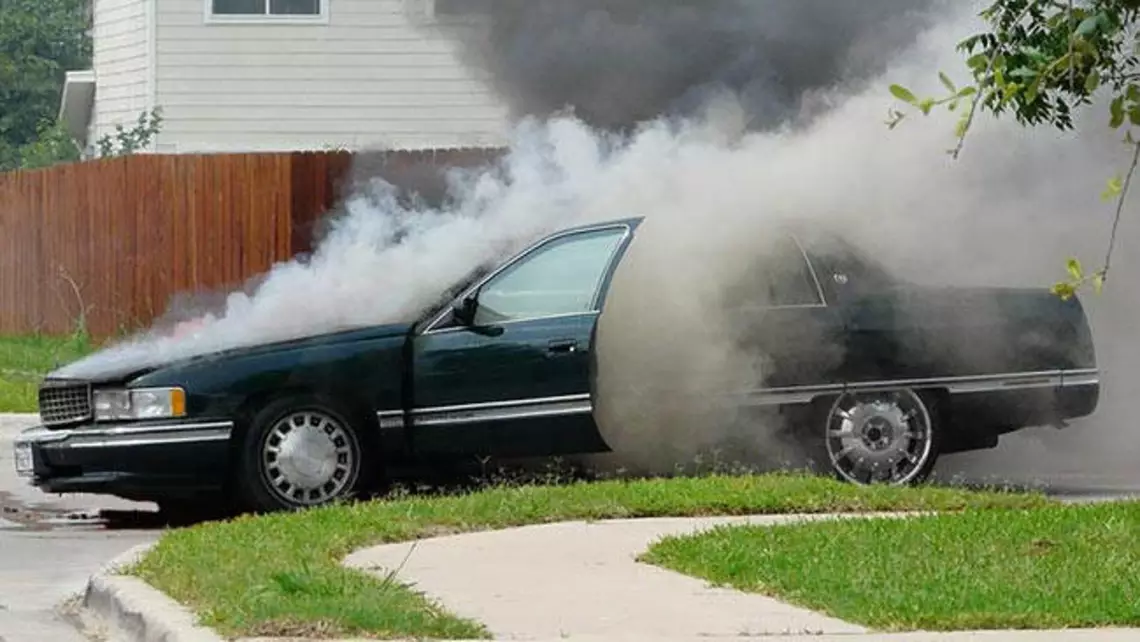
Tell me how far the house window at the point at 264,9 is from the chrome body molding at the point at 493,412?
16885mm

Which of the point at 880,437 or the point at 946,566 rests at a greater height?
the point at 880,437

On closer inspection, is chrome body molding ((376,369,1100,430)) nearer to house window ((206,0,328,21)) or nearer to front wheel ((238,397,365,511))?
front wheel ((238,397,365,511))

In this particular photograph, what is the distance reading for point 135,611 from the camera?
30.8 ft

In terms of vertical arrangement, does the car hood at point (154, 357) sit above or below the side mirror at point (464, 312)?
below

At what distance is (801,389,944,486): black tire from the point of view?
13.8m

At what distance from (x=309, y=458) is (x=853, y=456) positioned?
302 centimetres

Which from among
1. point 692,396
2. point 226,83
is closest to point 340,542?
point 692,396

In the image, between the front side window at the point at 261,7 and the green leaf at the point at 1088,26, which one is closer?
the green leaf at the point at 1088,26

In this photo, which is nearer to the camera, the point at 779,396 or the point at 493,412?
the point at 493,412

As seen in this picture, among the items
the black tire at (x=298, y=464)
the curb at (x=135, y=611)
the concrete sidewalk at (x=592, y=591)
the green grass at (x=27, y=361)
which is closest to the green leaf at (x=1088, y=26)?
the concrete sidewalk at (x=592, y=591)

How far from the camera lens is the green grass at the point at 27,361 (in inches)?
808

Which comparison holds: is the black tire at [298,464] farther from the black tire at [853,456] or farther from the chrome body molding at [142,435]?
the black tire at [853,456]

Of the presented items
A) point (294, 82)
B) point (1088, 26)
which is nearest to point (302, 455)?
point (1088, 26)

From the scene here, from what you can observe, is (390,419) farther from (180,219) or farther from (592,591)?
(180,219)
